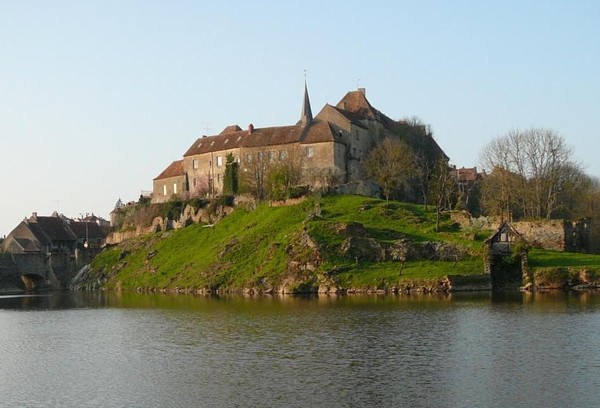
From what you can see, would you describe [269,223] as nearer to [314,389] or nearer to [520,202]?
[520,202]

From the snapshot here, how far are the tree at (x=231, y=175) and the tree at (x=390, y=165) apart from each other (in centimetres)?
1796

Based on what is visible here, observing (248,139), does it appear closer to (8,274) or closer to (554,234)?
(8,274)

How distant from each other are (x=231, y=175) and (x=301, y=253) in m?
33.9

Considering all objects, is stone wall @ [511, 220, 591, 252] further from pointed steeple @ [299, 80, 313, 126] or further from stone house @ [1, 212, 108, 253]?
stone house @ [1, 212, 108, 253]

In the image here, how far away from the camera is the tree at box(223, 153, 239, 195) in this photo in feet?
363

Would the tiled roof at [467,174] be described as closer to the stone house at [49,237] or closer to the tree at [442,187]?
the tree at [442,187]

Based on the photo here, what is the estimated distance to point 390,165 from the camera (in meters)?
102

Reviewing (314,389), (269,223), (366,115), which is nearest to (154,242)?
(269,223)

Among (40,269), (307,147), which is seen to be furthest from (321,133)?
(40,269)

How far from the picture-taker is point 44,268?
115 meters

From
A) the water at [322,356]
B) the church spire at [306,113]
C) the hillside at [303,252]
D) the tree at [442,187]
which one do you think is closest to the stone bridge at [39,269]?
the hillside at [303,252]

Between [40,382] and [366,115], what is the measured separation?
80.5m

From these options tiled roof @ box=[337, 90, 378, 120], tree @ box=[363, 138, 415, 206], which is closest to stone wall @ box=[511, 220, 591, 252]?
tree @ box=[363, 138, 415, 206]

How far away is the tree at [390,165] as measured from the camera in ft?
332
